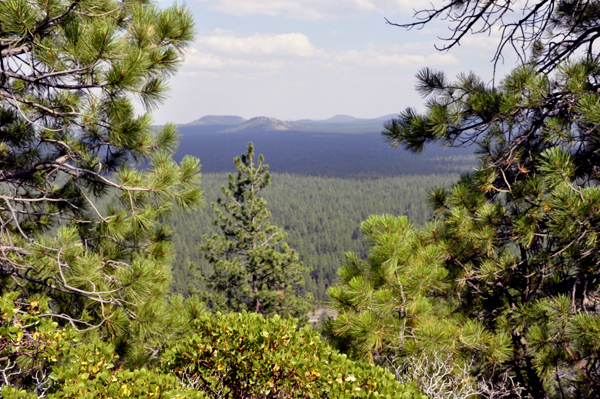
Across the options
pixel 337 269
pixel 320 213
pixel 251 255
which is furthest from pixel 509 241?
pixel 320 213

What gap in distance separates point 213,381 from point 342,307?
1695 millimetres

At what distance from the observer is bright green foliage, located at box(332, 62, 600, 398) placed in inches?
143

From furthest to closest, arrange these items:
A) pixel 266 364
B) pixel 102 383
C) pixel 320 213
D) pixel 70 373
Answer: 1. pixel 320 213
2. pixel 266 364
3. pixel 102 383
4. pixel 70 373

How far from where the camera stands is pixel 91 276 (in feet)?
11.5

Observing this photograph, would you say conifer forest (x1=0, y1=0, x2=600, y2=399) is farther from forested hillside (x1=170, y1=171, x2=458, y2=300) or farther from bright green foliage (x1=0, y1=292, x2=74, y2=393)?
forested hillside (x1=170, y1=171, x2=458, y2=300)

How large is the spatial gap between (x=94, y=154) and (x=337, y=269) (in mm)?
3450

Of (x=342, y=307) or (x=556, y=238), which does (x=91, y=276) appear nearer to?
(x=342, y=307)

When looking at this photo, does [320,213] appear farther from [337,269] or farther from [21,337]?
[21,337]

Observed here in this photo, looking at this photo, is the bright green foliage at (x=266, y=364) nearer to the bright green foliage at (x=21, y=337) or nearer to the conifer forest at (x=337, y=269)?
the conifer forest at (x=337, y=269)

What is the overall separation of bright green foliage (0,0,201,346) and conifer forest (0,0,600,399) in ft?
0.08

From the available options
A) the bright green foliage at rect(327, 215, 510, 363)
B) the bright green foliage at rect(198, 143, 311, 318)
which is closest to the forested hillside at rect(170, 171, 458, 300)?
the bright green foliage at rect(198, 143, 311, 318)

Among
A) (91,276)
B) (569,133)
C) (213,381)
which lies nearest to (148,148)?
(91,276)

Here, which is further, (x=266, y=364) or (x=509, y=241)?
(x=509, y=241)

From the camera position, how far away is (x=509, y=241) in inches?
173
